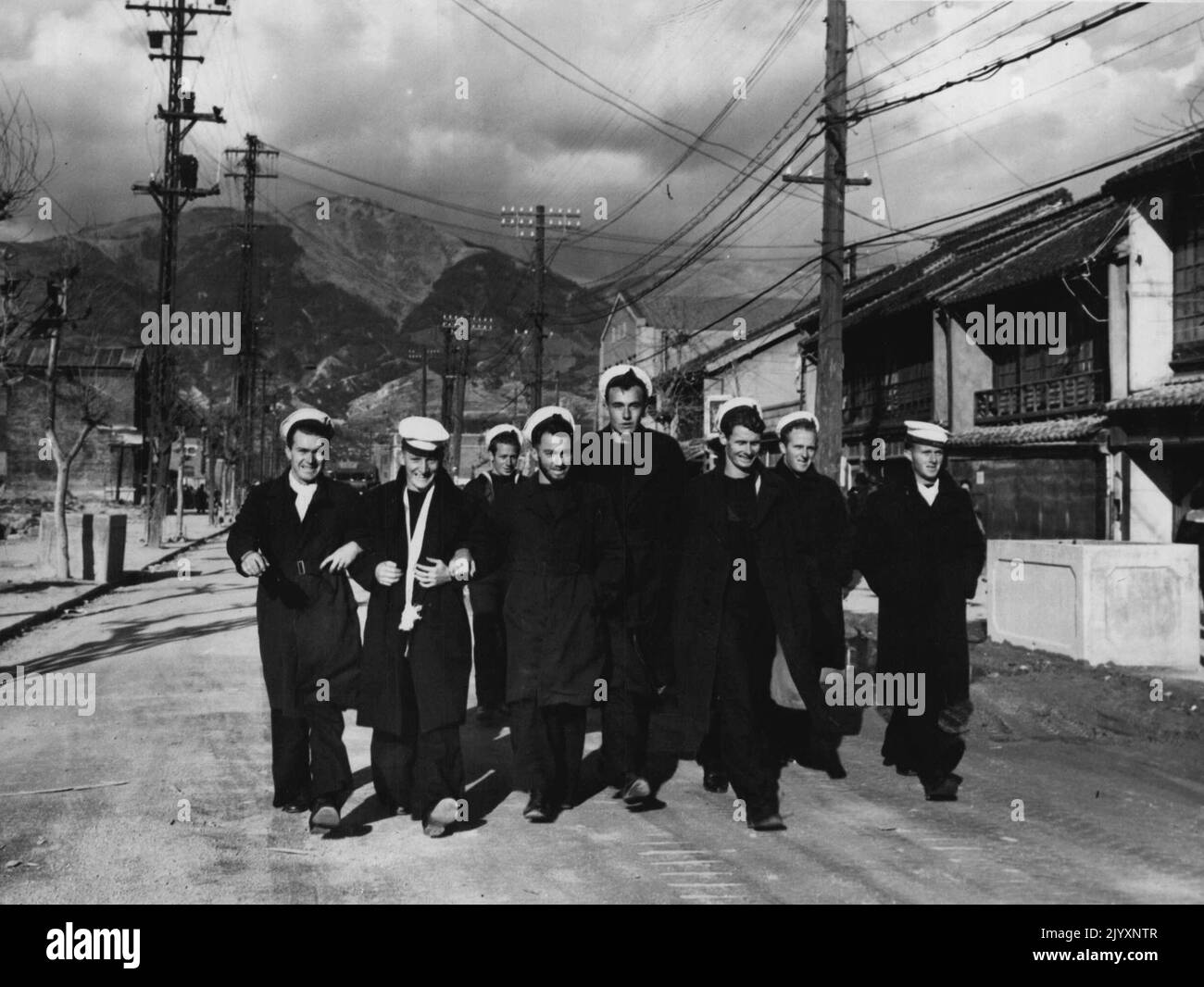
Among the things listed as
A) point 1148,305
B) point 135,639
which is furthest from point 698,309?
point 135,639

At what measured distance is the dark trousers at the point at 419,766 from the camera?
18.2ft

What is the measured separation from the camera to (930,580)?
6379 mm

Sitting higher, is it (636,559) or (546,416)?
(546,416)

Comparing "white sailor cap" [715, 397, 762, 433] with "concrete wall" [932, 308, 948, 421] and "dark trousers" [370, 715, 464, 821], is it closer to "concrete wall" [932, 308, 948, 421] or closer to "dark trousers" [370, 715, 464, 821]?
"dark trousers" [370, 715, 464, 821]

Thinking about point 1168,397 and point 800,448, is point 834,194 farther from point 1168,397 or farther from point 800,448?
point 800,448

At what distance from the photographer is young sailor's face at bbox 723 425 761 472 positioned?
592 centimetres

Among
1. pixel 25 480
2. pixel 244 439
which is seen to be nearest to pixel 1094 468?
pixel 244 439

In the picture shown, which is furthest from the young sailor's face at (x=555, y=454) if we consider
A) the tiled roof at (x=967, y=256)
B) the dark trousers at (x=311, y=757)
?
Answer: the tiled roof at (x=967, y=256)

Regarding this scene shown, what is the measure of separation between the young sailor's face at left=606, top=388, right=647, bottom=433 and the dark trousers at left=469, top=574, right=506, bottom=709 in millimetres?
2434

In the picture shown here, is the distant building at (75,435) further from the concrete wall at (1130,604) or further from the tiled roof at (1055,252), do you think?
the concrete wall at (1130,604)

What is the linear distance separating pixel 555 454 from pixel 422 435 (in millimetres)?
653

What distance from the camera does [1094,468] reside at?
73.7ft

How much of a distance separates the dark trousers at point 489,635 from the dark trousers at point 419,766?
259 cm
